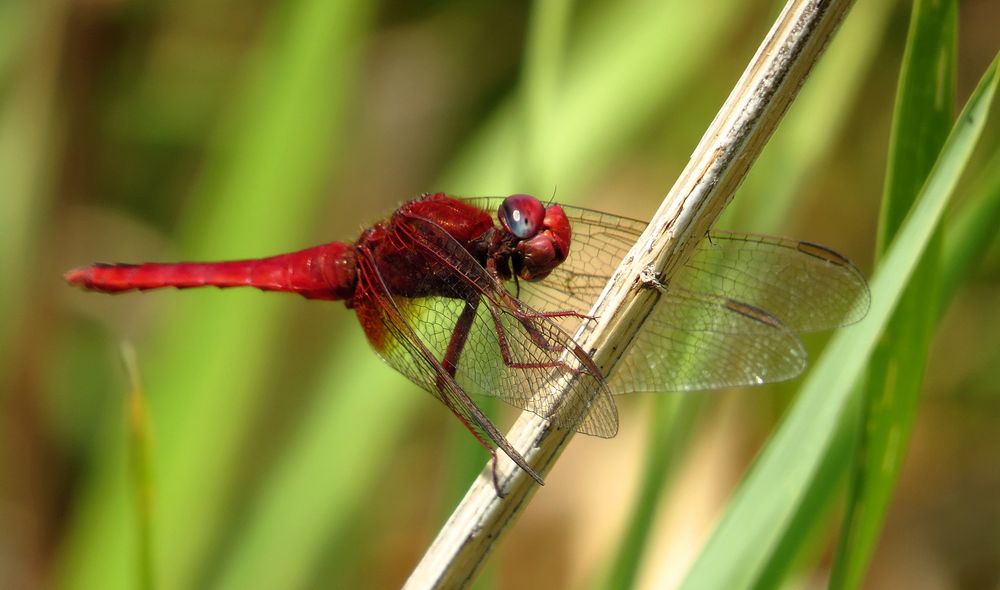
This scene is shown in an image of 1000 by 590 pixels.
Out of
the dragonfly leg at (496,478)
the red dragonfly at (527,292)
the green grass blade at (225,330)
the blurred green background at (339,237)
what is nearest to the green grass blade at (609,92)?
the blurred green background at (339,237)

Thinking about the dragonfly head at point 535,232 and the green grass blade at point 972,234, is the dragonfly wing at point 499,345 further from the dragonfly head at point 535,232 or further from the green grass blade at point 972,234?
the green grass blade at point 972,234

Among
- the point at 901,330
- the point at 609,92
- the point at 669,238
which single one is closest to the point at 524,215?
the point at 669,238

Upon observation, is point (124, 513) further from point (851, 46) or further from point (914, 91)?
point (851, 46)

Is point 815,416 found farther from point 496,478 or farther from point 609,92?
point 609,92

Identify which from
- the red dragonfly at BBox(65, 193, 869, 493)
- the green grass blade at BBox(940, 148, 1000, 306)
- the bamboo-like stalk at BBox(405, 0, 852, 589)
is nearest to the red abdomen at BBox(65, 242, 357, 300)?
the red dragonfly at BBox(65, 193, 869, 493)

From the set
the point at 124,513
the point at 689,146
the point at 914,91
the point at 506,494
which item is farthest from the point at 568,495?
the point at 914,91

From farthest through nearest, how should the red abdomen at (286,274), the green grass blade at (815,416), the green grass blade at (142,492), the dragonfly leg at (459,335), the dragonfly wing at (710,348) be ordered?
the red abdomen at (286,274)
the dragonfly leg at (459,335)
the dragonfly wing at (710,348)
the green grass blade at (142,492)
the green grass blade at (815,416)

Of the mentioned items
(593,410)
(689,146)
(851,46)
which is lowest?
(593,410)
